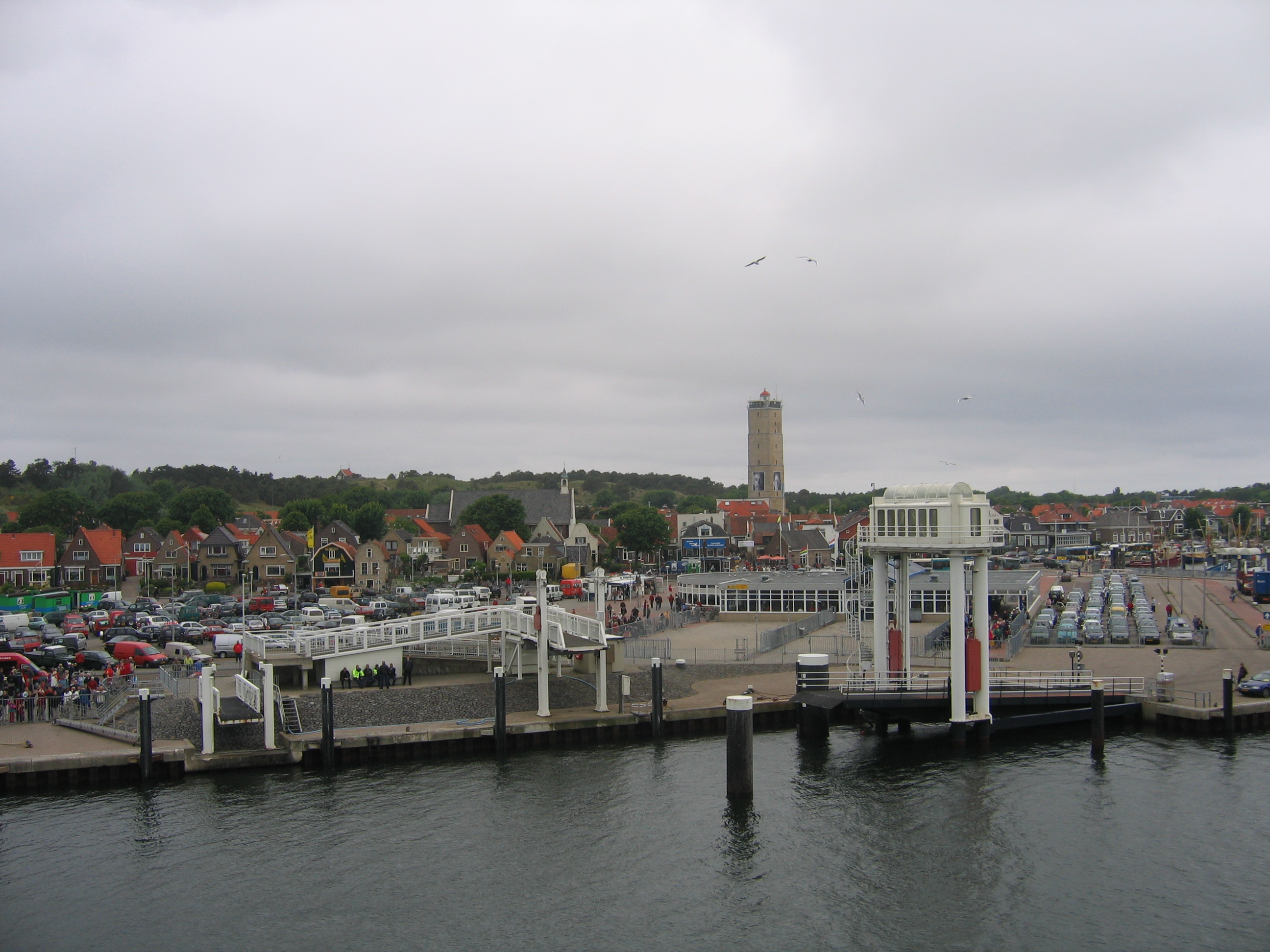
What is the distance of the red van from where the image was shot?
45.7 metres

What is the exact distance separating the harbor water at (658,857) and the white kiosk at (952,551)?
9.33ft

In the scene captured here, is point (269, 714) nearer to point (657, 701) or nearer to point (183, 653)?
point (657, 701)

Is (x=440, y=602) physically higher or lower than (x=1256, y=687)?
higher

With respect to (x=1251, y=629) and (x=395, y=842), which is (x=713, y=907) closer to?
(x=395, y=842)

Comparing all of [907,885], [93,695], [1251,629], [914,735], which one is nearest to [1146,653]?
[1251,629]

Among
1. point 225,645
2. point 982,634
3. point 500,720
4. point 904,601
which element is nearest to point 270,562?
point 225,645

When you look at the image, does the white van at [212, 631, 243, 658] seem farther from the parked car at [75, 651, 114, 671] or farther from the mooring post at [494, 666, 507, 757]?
the mooring post at [494, 666, 507, 757]

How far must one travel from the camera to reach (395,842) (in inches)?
1035

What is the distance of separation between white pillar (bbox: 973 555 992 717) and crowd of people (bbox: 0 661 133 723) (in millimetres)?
32104

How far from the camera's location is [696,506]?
180375 mm

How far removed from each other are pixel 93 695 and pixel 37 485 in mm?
142187

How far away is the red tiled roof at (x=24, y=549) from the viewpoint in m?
85.7

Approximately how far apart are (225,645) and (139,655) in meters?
4.08

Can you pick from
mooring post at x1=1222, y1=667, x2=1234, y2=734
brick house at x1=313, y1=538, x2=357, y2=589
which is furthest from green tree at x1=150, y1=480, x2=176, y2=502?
mooring post at x1=1222, y1=667, x2=1234, y2=734
